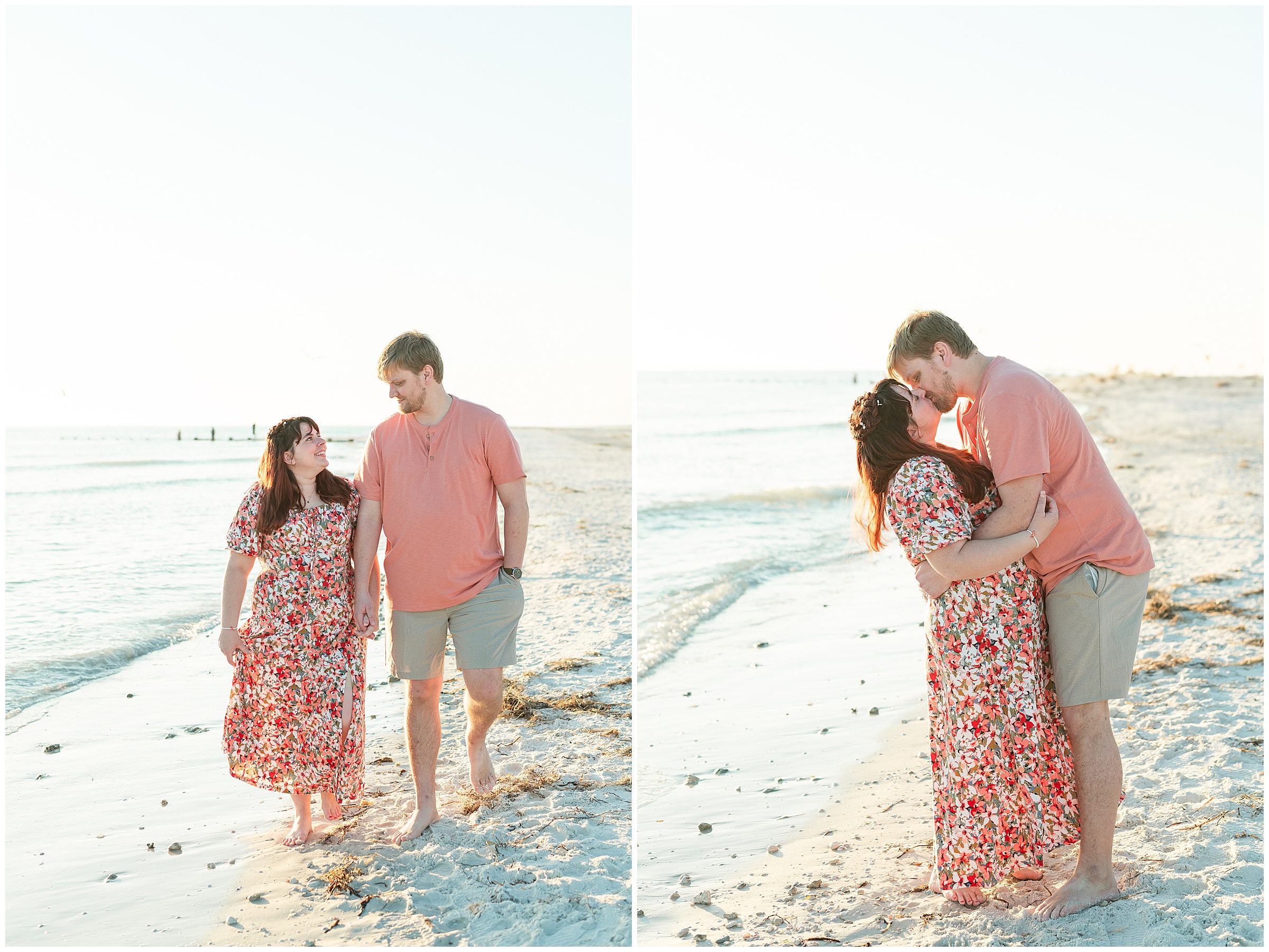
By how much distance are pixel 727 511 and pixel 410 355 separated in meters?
10.8

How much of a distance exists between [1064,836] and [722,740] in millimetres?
2159

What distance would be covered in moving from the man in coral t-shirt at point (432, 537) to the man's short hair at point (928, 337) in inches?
71.8

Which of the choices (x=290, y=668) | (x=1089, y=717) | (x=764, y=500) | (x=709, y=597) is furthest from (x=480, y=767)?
(x=764, y=500)

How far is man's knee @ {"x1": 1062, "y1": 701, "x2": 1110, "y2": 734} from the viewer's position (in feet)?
10.8

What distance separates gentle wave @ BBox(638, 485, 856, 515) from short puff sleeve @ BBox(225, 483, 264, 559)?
34.6 ft

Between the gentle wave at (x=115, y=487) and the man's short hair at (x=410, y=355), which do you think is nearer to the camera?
the man's short hair at (x=410, y=355)

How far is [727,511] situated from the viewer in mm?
14727

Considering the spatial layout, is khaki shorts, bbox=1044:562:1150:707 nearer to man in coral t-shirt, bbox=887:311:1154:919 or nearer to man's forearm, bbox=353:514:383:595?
man in coral t-shirt, bbox=887:311:1154:919

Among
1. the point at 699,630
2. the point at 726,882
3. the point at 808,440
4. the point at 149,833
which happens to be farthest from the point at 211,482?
the point at 726,882

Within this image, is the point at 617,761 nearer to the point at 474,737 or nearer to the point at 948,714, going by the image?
the point at 474,737

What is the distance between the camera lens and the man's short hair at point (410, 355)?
426cm

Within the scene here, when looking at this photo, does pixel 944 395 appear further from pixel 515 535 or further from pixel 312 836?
pixel 312 836

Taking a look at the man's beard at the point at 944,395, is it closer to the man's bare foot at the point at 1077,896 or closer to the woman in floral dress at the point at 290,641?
the man's bare foot at the point at 1077,896

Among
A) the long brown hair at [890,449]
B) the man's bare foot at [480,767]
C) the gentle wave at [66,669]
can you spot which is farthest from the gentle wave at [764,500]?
the long brown hair at [890,449]
